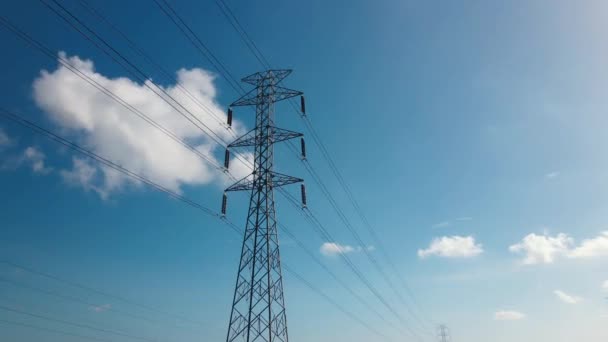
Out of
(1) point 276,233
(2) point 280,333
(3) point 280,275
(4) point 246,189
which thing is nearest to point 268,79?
(4) point 246,189

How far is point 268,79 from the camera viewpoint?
3114 cm

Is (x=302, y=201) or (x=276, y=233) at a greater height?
(x=302, y=201)

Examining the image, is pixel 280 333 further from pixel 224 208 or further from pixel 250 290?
pixel 224 208

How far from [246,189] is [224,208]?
2.09 m

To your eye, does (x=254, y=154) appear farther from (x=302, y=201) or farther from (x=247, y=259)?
(x=247, y=259)

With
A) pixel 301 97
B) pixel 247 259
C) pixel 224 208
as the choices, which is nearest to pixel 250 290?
pixel 247 259

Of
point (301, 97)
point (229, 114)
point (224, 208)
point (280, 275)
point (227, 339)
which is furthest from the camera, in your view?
point (301, 97)

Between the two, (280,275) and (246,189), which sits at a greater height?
(246,189)

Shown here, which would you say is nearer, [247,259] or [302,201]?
[247,259]

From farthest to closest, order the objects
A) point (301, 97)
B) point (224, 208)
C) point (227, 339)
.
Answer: point (301, 97)
point (224, 208)
point (227, 339)

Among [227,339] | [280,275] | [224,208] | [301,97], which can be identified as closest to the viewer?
[227,339]

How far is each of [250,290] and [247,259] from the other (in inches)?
82.7

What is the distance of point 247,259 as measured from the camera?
26250 mm

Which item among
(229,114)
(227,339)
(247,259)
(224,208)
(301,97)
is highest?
(301,97)
